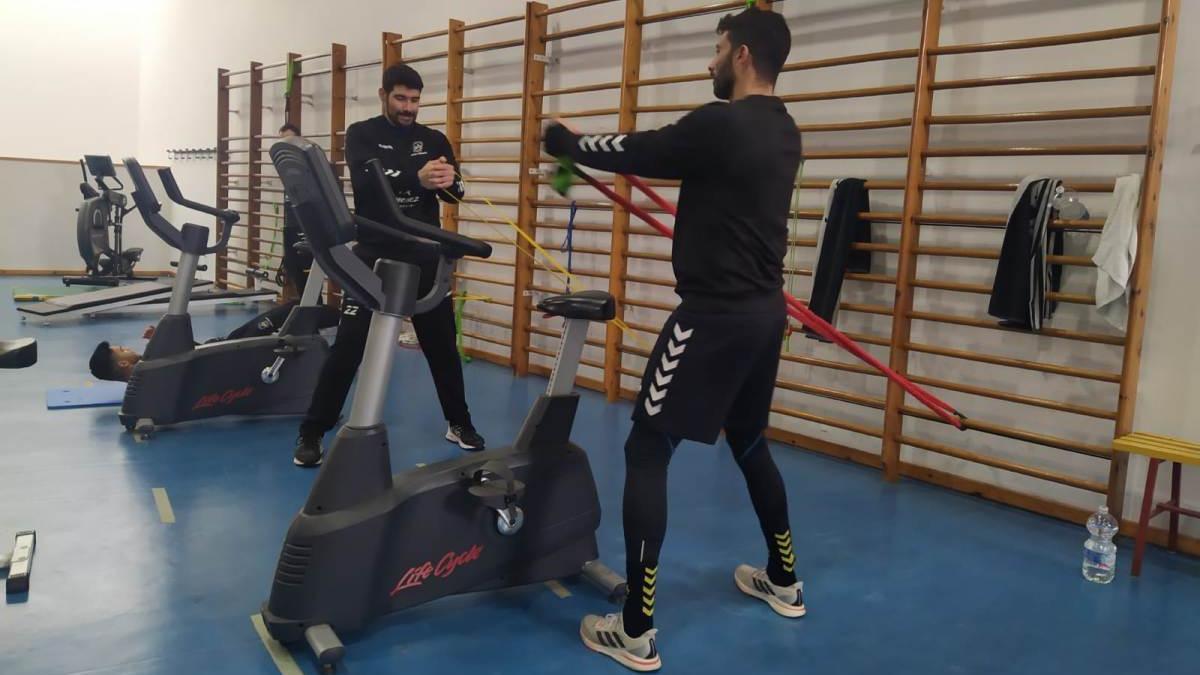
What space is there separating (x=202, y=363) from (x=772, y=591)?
2.77 meters

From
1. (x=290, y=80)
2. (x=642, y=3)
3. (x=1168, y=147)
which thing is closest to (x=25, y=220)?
(x=290, y=80)

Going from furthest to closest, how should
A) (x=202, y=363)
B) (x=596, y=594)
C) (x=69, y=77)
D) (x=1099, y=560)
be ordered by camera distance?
1. (x=69, y=77)
2. (x=202, y=363)
3. (x=1099, y=560)
4. (x=596, y=594)

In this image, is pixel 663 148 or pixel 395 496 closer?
pixel 663 148

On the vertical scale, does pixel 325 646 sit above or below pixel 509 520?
below

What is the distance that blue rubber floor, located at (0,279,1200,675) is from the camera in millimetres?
2164

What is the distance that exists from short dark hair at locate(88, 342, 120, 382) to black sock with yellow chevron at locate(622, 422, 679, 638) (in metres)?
3.42

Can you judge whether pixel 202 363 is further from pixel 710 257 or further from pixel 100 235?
pixel 100 235

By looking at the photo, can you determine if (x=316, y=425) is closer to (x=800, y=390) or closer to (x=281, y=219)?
(x=800, y=390)

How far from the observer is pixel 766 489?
2.36 m

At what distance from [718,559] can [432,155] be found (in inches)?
76.3

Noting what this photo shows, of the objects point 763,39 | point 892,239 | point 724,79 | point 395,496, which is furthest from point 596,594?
point 892,239

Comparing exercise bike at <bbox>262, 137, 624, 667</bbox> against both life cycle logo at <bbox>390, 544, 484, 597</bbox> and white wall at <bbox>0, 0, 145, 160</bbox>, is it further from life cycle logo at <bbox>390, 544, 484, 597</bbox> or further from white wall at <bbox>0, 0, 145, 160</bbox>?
white wall at <bbox>0, 0, 145, 160</bbox>

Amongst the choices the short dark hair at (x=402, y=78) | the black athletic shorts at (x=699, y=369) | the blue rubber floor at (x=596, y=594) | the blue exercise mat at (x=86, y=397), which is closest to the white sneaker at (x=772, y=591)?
the blue rubber floor at (x=596, y=594)

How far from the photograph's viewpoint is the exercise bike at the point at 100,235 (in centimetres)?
902
